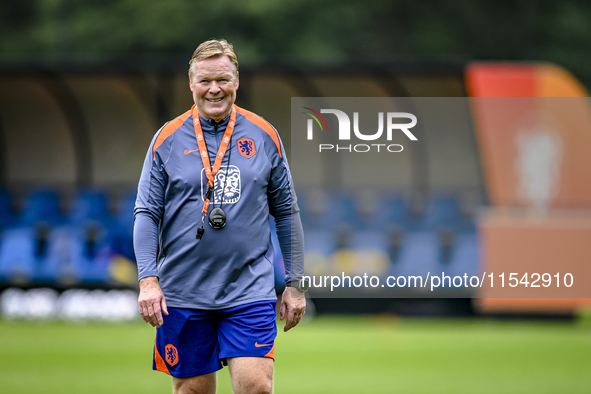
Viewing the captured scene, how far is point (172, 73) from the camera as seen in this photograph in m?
14.1

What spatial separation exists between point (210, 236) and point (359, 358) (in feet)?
22.3

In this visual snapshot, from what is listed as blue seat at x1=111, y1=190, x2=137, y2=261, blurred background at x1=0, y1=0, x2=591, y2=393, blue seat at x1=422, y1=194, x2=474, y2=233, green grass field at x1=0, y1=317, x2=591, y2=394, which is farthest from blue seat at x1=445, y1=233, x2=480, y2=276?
blue seat at x1=111, y1=190, x2=137, y2=261

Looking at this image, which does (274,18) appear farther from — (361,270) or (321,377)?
(321,377)

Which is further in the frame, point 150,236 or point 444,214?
point 444,214

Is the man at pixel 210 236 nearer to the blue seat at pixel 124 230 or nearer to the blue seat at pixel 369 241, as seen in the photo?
the blue seat at pixel 369 241

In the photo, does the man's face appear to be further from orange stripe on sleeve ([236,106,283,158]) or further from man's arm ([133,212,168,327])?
man's arm ([133,212,168,327])

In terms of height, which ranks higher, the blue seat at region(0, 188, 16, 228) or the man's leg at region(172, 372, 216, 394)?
the blue seat at region(0, 188, 16, 228)

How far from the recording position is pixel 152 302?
4297 millimetres

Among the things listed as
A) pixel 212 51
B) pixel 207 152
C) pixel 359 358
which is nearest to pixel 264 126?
pixel 207 152

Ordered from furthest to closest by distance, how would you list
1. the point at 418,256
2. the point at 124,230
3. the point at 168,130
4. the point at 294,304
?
1. the point at 124,230
2. the point at 418,256
3. the point at 294,304
4. the point at 168,130

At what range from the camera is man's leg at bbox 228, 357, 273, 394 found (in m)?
4.43

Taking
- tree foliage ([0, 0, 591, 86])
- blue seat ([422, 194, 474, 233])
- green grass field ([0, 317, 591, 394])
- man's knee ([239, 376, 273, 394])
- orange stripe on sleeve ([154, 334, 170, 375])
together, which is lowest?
man's knee ([239, 376, 273, 394])

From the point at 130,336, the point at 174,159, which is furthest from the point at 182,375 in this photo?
the point at 130,336

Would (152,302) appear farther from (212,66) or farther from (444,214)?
(444,214)
